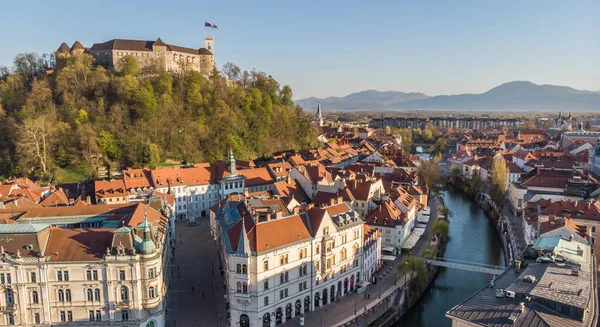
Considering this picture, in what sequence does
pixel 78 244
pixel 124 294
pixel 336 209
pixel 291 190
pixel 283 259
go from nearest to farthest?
pixel 124 294, pixel 78 244, pixel 283 259, pixel 336 209, pixel 291 190

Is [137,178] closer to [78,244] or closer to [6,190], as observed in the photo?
[6,190]

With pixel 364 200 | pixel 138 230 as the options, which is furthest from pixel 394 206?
pixel 138 230

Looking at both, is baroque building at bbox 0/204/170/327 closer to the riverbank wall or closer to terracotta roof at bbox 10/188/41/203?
the riverbank wall

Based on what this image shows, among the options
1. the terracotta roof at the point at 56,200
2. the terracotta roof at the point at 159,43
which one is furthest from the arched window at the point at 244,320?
the terracotta roof at the point at 159,43

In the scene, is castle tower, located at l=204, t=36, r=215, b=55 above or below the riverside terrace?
above

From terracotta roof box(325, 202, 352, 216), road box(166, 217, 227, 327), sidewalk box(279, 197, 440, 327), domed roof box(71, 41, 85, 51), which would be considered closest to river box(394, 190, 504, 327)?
sidewalk box(279, 197, 440, 327)

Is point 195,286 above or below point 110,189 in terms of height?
below

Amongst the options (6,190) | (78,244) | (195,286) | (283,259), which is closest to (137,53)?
(6,190)
